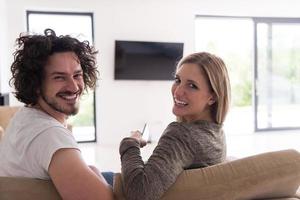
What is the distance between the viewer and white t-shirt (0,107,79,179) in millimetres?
989

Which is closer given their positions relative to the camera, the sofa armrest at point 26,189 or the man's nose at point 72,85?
the sofa armrest at point 26,189

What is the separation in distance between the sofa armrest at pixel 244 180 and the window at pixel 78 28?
172 inches

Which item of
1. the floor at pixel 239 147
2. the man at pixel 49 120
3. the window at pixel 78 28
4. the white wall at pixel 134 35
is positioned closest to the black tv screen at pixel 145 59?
the white wall at pixel 134 35

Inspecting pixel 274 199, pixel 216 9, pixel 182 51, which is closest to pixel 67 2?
pixel 182 51

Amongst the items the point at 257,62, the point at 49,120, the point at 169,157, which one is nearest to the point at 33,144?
the point at 49,120

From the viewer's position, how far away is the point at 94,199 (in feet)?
3.12

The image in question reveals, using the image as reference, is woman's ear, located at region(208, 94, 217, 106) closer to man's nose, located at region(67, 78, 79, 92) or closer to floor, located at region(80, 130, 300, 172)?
man's nose, located at region(67, 78, 79, 92)

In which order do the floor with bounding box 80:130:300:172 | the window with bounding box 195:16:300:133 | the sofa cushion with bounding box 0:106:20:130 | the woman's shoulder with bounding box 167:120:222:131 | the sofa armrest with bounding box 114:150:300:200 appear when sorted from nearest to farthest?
1. the sofa armrest with bounding box 114:150:300:200
2. the woman's shoulder with bounding box 167:120:222:131
3. the sofa cushion with bounding box 0:106:20:130
4. the floor with bounding box 80:130:300:172
5. the window with bounding box 195:16:300:133

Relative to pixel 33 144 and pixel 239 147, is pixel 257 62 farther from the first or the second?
pixel 33 144

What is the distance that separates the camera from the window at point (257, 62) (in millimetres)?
5859

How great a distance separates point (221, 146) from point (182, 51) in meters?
4.41

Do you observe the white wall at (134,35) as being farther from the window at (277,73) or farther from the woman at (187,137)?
the woman at (187,137)

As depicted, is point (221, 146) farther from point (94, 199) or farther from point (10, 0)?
point (10, 0)

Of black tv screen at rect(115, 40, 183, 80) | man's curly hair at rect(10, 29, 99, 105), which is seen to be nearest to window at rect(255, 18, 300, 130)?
black tv screen at rect(115, 40, 183, 80)
